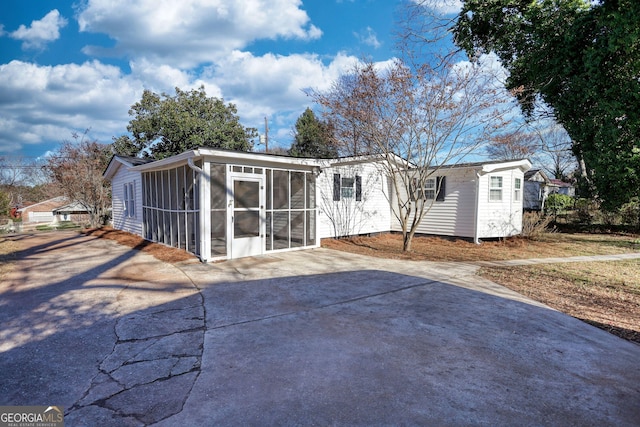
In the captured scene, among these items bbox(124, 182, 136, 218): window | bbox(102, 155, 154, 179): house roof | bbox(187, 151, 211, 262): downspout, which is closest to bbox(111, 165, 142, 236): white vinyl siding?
bbox(124, 182, 136, 218): window

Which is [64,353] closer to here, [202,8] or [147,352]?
[147,352]

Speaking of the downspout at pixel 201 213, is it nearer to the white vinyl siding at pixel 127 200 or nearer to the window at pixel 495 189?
the white vinyl siding at pixel 127 200

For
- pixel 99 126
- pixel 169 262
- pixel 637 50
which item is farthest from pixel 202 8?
pixel 637 50

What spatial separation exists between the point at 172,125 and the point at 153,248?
14659mm

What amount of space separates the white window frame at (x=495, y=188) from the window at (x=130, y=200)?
13.4 metres

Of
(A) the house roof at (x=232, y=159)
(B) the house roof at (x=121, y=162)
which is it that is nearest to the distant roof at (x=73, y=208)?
(B) the house roof at (x=121, y=162)

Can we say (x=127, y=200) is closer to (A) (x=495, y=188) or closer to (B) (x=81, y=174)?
(B) (x=81, y=174)

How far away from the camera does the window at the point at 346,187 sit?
11805 mm

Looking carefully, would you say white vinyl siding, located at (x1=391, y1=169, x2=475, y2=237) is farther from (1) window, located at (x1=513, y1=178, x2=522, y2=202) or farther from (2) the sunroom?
(2) the sunroom


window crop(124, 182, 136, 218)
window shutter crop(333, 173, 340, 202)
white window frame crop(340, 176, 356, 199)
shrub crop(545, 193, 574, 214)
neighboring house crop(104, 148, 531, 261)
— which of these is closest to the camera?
neighboring house crop(104, 148, 531, 261)

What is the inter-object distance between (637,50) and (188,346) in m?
15.4

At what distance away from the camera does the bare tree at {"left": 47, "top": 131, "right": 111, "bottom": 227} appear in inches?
614

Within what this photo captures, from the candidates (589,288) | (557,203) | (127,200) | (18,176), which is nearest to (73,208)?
(18,176)

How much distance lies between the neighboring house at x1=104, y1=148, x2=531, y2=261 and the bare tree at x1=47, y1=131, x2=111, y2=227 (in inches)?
63.6
